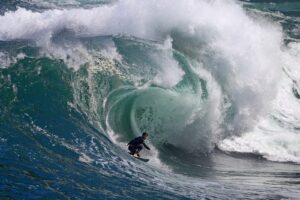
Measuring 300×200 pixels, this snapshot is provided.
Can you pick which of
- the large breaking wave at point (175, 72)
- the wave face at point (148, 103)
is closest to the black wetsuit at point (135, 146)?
the wave face at point (148, 103)

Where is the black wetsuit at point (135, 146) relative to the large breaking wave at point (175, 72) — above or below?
below

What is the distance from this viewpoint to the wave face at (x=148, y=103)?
946 centimetres

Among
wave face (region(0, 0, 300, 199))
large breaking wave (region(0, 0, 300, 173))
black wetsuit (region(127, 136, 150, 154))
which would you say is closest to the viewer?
wave face (region(0, 0, 300, 199))

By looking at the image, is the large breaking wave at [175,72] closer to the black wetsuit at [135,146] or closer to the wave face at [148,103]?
the wave face at [148,103]

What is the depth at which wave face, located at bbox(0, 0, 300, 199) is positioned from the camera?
9.46 m

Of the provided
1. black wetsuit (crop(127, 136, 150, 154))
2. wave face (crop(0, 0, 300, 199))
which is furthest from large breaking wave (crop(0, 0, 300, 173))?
black wetsuit (crop(127, 136, 150, 154))

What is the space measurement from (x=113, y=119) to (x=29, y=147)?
15.1ft

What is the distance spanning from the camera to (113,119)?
45.4 feet

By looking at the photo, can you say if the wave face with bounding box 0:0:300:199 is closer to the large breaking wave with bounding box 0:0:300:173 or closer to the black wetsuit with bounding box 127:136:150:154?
the large breaking wave with bounding box 0:0:300:173

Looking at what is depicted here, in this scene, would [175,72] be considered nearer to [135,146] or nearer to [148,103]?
[148,103]

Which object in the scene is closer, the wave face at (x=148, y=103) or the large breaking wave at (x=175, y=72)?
the wave face at (x=148, y=103)

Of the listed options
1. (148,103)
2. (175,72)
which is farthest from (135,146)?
(175,72)

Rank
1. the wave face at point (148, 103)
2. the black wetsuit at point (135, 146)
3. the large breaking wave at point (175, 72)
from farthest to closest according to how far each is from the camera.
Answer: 1. the large breaking wave at point (175, 72)
2. the black wetsuit at point (135, 146)
3. the wave face at point (148, 103)

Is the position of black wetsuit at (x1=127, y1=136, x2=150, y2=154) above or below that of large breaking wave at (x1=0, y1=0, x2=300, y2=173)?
below
